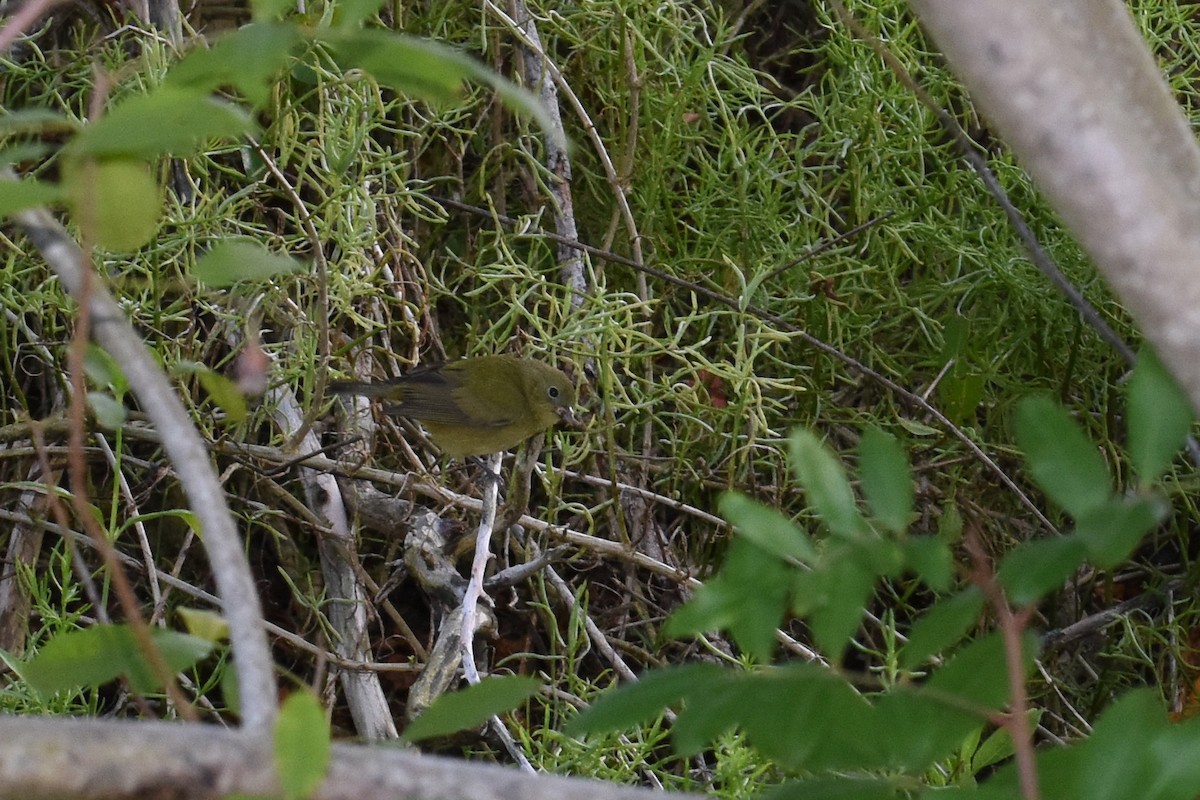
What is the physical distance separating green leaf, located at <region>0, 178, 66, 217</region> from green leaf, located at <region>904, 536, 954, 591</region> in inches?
24.9

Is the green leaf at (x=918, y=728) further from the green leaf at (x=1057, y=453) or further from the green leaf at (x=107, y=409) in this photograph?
the green leaf at (x=107, y=409)

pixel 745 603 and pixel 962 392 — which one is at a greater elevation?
pixel 745 603

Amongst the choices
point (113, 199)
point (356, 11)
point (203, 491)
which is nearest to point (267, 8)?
point (356, 11)

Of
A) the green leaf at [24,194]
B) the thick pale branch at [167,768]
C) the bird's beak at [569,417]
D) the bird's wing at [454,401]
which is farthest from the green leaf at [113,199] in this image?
the bird's beak at [569,417]

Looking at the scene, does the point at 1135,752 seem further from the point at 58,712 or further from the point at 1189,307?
the point at 58,712

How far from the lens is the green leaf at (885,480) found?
966 millimetres

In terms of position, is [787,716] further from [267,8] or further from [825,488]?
[267,8]

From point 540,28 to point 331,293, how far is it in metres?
0.98

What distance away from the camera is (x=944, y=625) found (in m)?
0.92

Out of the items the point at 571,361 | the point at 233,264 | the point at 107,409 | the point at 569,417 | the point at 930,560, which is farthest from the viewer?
the point at 569,417

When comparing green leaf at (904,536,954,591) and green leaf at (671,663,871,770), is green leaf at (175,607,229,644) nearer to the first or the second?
green leaf at (671,663,871,770)

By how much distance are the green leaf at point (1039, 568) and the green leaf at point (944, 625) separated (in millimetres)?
27

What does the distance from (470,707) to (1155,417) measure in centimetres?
55

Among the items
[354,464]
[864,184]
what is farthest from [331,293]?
[864,184]
